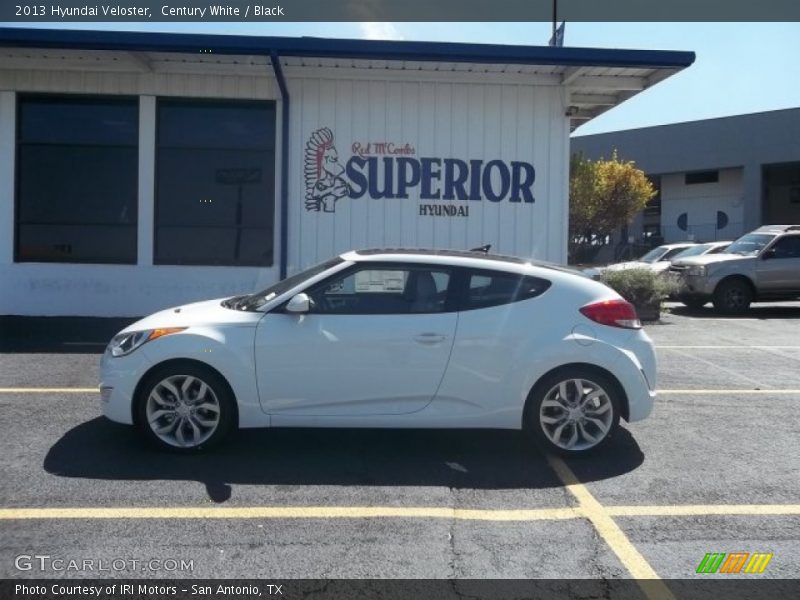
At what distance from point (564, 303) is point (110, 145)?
9.58m

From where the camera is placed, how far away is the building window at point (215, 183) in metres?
13.0

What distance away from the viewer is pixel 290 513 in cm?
480

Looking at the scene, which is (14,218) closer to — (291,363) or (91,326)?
(91,326)

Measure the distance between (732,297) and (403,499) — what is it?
44.4ft

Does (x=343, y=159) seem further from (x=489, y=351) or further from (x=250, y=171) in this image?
(x=489, y=351)

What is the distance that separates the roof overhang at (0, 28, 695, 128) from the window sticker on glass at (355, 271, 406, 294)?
650 cm

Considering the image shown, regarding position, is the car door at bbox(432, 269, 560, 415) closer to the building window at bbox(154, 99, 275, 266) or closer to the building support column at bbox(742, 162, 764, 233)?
the building window at bbox(154, 99, 275, 266)

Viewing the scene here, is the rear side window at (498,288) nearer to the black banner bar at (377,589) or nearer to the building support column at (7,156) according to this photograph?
the black banner bar at (377,589)

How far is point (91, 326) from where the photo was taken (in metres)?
12.3

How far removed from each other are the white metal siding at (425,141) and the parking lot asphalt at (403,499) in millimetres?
6172

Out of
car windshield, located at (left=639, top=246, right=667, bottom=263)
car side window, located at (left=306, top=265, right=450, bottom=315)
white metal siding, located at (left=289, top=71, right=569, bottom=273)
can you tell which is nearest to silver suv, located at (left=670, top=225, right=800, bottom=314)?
white metal siding, located at (left=289, top=71, right=569, bottom=273)

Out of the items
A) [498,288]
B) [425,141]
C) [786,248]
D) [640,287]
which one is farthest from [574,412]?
[786,248]

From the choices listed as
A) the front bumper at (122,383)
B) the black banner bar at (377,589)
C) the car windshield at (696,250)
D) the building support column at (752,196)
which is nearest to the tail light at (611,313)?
the black banner bar at (377,589)

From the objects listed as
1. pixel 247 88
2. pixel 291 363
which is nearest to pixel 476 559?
pixel 291 363
